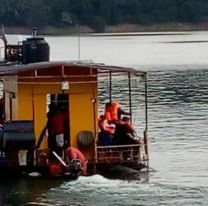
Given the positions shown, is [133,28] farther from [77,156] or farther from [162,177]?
[77,156]

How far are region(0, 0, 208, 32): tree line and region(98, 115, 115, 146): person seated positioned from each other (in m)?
137

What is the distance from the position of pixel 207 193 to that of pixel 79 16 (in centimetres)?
14874

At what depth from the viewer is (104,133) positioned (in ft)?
85.0

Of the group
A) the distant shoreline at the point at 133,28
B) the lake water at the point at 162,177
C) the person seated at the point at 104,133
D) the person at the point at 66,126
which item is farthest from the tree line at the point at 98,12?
the person at the point at 66,126

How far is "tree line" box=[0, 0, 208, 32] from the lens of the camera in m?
166

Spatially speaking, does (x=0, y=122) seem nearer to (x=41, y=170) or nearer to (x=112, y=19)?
(x=41, y=170)

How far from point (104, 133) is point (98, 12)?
480ft

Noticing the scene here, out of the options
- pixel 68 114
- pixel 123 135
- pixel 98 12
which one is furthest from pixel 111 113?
pixel 98 12

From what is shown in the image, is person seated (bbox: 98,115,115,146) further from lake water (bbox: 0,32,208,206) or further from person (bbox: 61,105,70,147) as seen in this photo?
lake water (bbox: 0,32,208,206)

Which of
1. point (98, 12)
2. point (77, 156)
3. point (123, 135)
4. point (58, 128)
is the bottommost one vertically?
point (77, 156)

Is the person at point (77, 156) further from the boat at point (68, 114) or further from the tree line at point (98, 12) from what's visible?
the tree line at point (98, 12)

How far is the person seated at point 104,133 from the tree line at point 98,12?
13704 cm

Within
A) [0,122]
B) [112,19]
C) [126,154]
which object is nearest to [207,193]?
[126,154]

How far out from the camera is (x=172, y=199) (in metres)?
22.5
